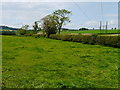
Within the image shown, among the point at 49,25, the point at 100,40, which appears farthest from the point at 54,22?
the point at 100,40

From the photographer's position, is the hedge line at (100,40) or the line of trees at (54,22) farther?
the line of trees at (54,22)

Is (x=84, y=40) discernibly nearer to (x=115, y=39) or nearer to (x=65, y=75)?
(x=115, y=39)

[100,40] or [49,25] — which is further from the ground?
[49,25]

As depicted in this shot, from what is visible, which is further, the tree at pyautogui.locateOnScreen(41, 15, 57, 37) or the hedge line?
the tree at pyautogui.locateOnScreen(41, 15, 57, 37)

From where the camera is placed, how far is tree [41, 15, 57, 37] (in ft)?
181

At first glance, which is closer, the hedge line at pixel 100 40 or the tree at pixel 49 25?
the hedge line at pixel 100 40

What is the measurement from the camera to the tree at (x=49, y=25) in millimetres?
55156

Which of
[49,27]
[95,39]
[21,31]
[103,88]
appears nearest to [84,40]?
[95,39]

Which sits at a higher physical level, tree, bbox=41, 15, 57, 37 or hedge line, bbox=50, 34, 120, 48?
tree, bbox=41, 15, 57, 37

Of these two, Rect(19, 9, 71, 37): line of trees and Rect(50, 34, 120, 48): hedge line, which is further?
Rect(19, 9, 71, 37): line of trees

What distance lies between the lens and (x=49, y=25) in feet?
183

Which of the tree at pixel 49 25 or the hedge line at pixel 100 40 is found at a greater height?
the tree at pixel 49 25

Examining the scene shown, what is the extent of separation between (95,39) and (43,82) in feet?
61.6

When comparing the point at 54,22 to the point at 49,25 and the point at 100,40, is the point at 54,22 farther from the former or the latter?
the point at 100,40
